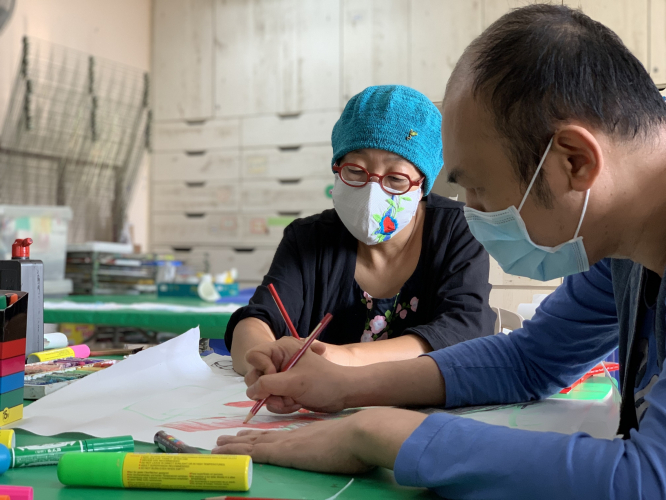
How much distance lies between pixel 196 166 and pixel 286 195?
2.23 feet

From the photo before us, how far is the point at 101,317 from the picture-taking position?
7.00 feet

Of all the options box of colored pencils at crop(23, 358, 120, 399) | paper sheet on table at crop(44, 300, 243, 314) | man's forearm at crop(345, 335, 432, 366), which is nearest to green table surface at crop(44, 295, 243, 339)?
paper sheet on table at crop(44, 300, 243, 314)

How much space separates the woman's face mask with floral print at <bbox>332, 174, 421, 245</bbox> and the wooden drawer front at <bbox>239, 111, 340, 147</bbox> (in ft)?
8.62

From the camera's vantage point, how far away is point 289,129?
396cm

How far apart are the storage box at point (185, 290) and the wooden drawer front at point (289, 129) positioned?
56.1 inches

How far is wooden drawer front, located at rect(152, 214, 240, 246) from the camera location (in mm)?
4062

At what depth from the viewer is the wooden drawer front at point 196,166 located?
4.07 metres

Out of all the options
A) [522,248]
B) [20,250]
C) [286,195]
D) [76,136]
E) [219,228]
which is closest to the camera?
[522,248]

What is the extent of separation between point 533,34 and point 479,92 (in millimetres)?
70

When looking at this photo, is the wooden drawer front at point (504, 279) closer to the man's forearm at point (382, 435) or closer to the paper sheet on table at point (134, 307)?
the man's forearm at point (382, 435)

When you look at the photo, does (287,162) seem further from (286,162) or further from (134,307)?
(134,307)

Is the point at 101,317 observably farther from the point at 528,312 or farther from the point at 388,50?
the point at 388,50

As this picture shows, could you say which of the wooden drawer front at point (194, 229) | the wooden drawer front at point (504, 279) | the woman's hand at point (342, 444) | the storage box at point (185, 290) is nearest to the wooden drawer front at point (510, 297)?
the wooden drawer front at point (504, 279)

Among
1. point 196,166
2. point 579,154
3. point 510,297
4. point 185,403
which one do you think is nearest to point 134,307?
point 510,297
